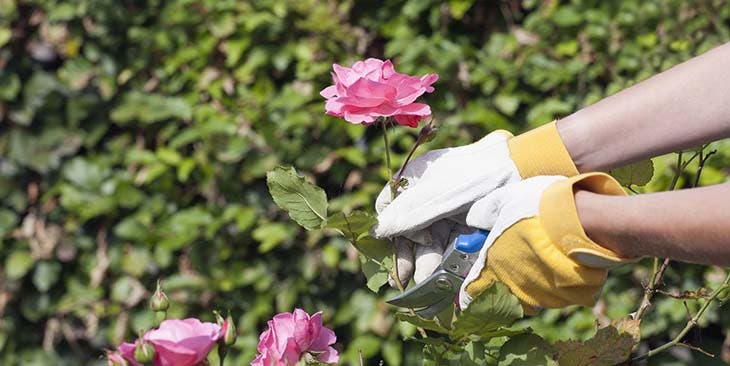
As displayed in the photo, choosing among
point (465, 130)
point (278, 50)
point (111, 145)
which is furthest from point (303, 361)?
point (111, 145)

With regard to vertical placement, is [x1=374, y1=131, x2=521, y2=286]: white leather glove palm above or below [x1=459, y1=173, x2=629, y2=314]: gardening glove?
below

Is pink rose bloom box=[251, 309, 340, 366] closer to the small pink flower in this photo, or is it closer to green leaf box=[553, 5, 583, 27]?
the small pink flower

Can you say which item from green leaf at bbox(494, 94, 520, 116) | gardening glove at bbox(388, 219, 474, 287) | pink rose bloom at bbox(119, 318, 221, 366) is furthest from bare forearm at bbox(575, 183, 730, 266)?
green leaf at bbox(494, 94, 520, 116)

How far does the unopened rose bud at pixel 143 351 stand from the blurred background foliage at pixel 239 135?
65.7 inches

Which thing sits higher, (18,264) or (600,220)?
(600,220)

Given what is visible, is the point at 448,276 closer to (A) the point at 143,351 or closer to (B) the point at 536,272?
(B) the point at 536,272

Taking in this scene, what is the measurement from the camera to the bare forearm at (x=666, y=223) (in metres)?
1.13

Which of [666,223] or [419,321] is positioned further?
[419,321]

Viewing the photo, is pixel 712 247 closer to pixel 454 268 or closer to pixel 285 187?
pixel 454 268

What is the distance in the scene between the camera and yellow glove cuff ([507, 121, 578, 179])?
4.87 feet

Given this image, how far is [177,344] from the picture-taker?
1.12 m

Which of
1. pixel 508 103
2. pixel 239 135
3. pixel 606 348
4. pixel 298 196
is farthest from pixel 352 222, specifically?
pixel 239 135

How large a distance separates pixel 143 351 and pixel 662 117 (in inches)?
30.1

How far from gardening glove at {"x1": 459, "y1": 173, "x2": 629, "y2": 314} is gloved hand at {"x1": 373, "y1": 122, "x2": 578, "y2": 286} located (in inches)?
3.1
